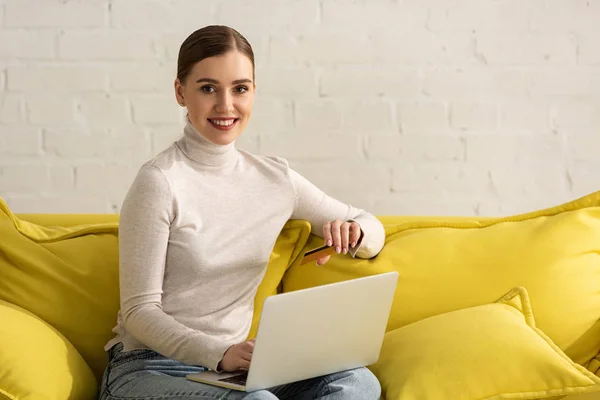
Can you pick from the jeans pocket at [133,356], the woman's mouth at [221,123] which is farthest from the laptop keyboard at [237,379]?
the woman's mouth at [221,123]

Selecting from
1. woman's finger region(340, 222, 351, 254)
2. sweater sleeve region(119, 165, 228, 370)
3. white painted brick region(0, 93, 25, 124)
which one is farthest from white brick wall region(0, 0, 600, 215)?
sweater sleeve region(119, 165, 228, 370)

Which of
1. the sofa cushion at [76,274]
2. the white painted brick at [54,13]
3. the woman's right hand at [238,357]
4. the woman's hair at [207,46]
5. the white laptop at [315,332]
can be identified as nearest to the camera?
the white laptop at [315,332]

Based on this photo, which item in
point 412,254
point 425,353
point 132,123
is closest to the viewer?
point 425,353

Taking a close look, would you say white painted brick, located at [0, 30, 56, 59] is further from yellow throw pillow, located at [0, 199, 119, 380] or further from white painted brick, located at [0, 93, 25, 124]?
yellow throw pillow, located at [0, 199, 119, 380]

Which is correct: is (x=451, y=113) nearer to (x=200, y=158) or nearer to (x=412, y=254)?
(x=412, y=254)

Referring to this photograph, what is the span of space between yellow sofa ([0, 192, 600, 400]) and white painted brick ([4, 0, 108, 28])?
59cm

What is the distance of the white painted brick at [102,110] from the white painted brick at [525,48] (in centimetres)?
101

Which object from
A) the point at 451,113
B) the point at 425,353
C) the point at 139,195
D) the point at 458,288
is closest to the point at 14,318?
the point at 139,195

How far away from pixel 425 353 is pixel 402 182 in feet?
2.76

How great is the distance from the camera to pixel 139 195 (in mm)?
1686

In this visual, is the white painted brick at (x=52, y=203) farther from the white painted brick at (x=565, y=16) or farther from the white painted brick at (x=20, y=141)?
the white painted brick at (x=565, y=16)

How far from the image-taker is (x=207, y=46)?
5.71 feet

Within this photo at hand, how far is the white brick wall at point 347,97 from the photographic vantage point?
2363mm

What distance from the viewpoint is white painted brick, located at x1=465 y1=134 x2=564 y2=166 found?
7.95 feet
